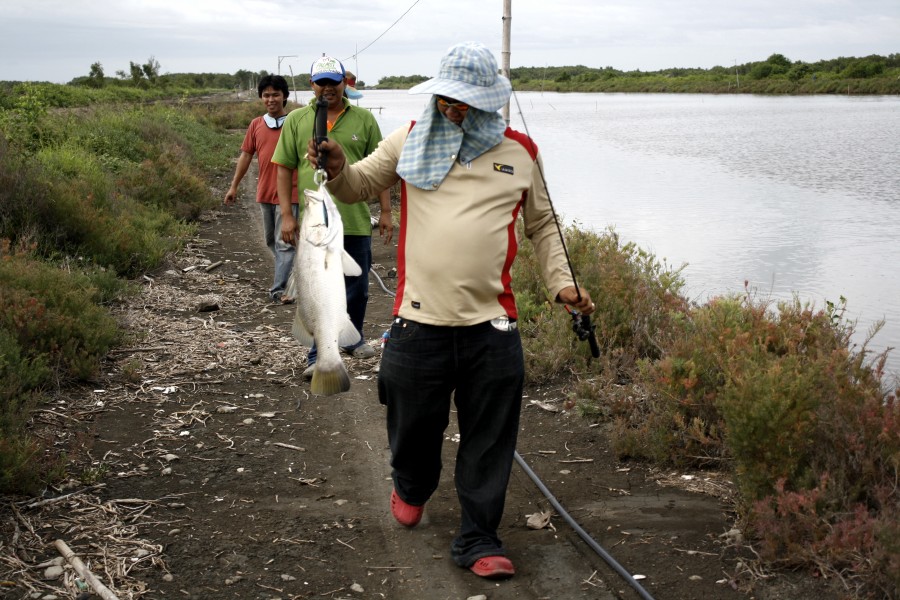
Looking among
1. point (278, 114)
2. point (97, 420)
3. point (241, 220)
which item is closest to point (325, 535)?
point (97, 420)

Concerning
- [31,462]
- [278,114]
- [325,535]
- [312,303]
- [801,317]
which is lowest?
[325,535]

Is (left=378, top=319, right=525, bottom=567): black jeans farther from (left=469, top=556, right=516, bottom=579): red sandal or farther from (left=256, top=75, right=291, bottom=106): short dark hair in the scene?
(left=256, top=75, right=291, bottom=106): short dark hair

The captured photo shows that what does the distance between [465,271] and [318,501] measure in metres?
2.01

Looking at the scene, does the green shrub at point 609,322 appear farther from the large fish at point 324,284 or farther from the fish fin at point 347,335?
the large fish at point 324,284

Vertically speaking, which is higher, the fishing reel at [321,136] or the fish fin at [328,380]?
the fishing reel at [321,136]

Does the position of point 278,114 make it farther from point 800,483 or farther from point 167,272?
point 800,483

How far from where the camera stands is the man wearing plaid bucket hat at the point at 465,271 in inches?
159

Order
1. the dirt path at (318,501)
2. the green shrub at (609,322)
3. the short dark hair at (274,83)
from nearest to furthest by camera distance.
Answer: the dirt path at (318,501), the green shrub at (609,322), the short dark hair at (274,83)

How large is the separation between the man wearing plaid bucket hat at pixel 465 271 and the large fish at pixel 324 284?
17 centimetres

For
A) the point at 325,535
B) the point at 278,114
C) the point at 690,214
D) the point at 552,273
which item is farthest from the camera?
the point at 690,214

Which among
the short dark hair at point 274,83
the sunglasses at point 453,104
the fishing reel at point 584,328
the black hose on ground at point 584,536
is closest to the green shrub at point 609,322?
the black hose on ground at point 584,536

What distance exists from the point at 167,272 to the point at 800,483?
27.9 ft

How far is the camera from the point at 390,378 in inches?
170

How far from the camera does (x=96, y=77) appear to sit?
7406 cm
